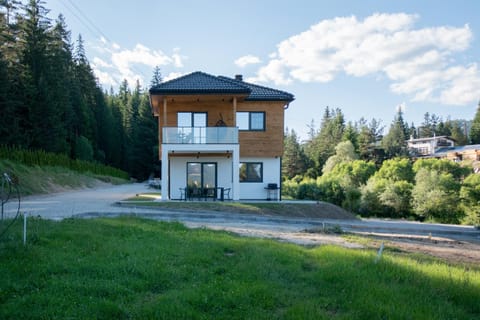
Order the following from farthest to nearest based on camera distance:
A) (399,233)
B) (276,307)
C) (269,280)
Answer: (399,233)
(269,280)
(276,307)

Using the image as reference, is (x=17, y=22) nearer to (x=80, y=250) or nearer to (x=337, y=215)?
(x=337, y=215)

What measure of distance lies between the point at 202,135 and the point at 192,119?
2.09 m

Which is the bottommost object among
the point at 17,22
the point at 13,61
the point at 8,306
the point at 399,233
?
the point at 399,233

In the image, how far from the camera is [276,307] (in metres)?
4.35

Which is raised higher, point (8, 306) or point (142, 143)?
point (142, 143)

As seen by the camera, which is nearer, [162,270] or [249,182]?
[162,270]

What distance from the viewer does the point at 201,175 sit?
21016 mm

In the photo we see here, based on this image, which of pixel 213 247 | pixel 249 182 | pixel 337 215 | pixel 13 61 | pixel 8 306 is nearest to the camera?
pixel 8 306

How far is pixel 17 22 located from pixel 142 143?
95.4 ft

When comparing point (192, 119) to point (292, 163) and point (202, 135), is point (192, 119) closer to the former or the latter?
point (202, 135)

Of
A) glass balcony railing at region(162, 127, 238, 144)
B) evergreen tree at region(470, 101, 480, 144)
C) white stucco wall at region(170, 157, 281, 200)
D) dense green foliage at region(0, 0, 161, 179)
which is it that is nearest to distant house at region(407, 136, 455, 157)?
evergreen tree at region(470, 101, 480, 144)

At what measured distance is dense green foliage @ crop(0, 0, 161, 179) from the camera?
34438 millimetres

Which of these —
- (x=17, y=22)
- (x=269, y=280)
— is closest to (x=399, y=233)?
(x=269, y=280)

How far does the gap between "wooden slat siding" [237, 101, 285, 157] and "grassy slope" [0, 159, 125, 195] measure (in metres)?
12.1
